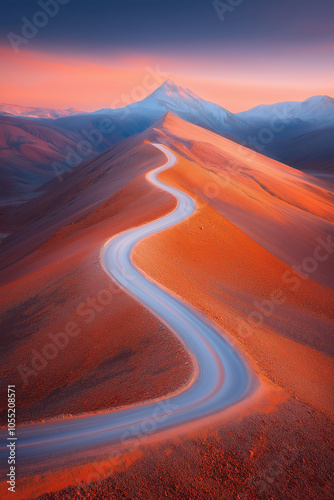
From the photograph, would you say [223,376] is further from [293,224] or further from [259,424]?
[293,224]

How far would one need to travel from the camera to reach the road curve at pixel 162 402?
7070mm

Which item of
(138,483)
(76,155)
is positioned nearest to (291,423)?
(138,483)

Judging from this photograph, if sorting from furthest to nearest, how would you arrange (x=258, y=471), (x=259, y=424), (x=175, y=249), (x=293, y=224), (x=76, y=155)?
1. (x=76, y=155)
2. (x=293, y=224)
3. (x=175, y=249)
4. (x=259, y=424)
5. (x=258, y=471)

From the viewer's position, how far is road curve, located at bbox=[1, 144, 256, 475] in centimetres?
707

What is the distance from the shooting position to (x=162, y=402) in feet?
27.8

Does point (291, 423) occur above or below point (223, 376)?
above

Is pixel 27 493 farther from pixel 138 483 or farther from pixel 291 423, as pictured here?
pixel 291 423

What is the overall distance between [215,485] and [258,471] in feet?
3.30

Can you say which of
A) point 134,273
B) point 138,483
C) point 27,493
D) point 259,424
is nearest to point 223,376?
point 259,424

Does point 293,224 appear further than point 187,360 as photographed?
Yes

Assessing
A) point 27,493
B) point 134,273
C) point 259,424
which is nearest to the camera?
point 27,493

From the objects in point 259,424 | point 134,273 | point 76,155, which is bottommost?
point 76,155

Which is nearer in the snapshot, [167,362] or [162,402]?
[162,402]

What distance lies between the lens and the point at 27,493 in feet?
18.8
